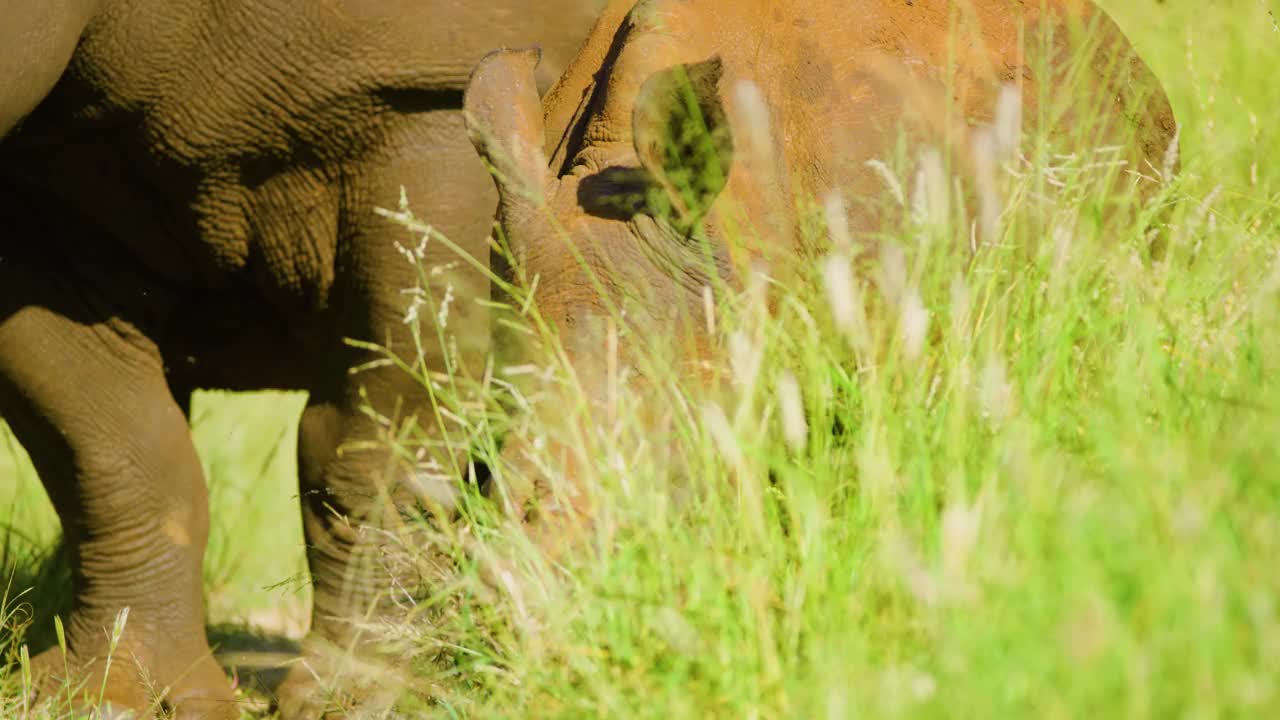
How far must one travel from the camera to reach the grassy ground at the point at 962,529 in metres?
1.74

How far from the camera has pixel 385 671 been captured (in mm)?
2846

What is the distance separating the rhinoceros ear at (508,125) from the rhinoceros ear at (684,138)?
227mm

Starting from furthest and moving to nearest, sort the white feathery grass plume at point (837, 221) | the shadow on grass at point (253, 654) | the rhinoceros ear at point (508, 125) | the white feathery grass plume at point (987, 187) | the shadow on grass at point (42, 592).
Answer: the shadow on grass at point (42, 592) < the shadow on grass at point (253, 654) < the rhinoceros ear at point (508, 125) < the white feathery grass plume at point (837, 221) < the white feathery grass plume at point (987, 187)

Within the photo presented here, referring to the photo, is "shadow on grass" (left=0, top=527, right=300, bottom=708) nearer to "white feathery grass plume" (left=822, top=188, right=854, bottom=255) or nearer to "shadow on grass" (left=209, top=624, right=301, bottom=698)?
"shadow on grass" (left=209, top=624, right=301, bottom=698)

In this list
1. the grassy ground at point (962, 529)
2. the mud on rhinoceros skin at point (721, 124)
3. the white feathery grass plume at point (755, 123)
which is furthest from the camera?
the mud on rhinoceros skin at point (721, 124)

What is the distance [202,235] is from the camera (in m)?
4.18

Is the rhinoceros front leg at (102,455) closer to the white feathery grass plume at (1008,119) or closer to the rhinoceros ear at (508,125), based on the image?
the rhinoceros ear at (508,125)

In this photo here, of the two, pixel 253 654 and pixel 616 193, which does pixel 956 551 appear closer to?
pixel 616 193

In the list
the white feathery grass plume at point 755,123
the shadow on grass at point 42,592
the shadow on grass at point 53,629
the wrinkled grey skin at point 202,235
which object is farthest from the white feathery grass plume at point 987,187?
the shadow on grass at point 42,592

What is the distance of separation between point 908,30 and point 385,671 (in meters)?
1.65

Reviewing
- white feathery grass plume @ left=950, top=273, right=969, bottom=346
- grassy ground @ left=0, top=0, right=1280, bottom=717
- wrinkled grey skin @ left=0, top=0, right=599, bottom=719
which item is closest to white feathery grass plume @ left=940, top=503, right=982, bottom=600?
grassy ground @ left=0, top=0, right=1280, bottom=717

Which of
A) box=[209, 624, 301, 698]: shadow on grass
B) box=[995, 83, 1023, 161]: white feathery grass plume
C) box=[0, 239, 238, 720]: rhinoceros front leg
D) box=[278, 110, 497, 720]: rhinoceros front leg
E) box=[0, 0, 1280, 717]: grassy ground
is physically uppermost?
box=[995, 83, 1023, 161]: white feathery grass plume

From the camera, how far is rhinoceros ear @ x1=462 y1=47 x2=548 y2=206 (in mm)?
3123

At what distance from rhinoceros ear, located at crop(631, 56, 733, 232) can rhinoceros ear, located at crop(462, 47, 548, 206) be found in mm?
227
